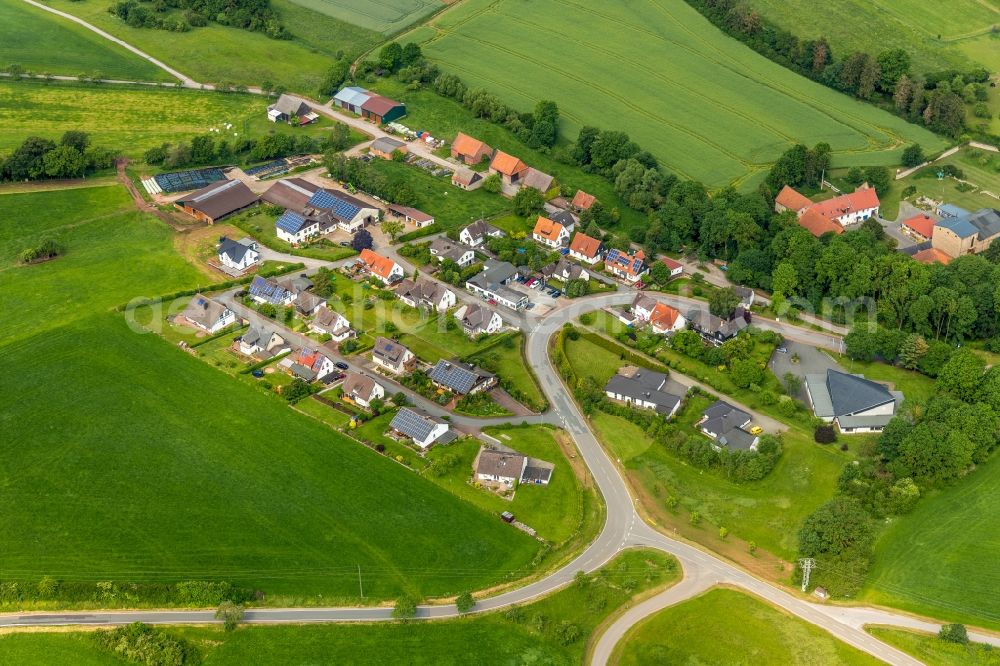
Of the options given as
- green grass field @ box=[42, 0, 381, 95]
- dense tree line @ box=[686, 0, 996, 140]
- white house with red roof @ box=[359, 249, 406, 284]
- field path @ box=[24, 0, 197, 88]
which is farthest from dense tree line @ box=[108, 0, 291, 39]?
dense tree line @ box=[686, 0, 996, 140]

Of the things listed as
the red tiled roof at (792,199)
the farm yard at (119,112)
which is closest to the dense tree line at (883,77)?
the red tiled roof at (792,199)

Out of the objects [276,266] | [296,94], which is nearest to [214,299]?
[276,266]

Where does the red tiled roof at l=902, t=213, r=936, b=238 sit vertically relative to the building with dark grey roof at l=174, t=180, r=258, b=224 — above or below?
above

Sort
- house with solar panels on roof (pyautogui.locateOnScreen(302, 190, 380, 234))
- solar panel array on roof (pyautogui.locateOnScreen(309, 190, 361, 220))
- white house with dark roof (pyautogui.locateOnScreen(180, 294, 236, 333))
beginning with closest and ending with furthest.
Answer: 1. white house with dark roof (pyautogui.locateOnScreen(180, 294, 236, 333))
2. house with solar panels on roof (pyautogui.locateOnScreen(302, 190, 380, 234))
3. solar panel array on roof (pyautogui.locateOnScreen(309, 190, 361, 220))

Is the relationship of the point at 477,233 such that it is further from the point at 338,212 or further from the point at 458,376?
the point at 458,376

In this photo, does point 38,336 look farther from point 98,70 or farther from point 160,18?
point 160,18

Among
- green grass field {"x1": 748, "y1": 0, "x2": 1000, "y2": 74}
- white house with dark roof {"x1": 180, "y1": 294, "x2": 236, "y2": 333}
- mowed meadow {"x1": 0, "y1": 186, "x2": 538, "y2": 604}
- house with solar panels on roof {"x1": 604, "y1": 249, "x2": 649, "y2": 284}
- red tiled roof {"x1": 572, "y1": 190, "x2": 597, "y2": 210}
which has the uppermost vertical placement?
green grass field {"x1": 748, "y1": 0, "x2": 1000, "y2": 74}

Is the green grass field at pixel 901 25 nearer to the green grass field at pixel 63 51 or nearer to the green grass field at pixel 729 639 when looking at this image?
the green grass field at pixel 63 51

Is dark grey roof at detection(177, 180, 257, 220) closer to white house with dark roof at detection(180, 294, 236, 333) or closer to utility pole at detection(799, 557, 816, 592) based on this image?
white house with dark roof at detection(180, 294, 236, 333)
